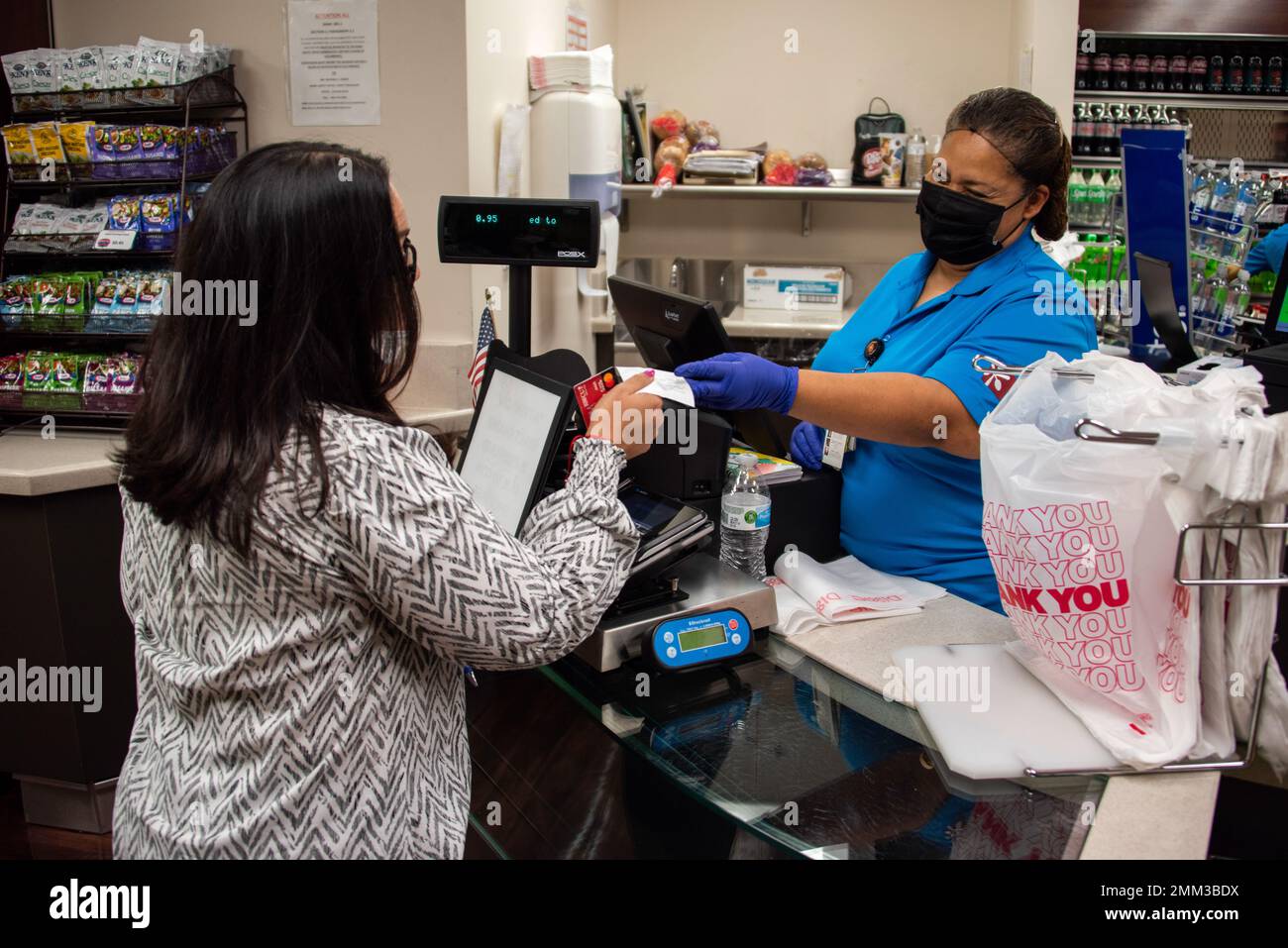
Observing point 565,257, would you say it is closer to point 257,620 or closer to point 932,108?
point 257,620

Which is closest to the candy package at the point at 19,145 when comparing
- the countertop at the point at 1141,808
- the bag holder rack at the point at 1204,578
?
the countertop at the point at 1141,808

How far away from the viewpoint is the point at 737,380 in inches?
67.9

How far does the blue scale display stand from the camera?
1415 mm

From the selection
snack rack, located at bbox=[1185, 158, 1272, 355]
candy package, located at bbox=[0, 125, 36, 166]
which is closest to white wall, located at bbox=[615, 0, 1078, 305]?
snack rack, located at bbox=[1185, 158, 1272, 355]

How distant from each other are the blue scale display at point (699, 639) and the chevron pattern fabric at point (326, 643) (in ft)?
0.87

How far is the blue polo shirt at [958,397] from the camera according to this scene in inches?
71.7

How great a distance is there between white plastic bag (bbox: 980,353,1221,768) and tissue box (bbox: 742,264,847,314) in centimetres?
340

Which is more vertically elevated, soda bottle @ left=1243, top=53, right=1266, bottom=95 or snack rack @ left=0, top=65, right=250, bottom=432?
soda bottle @ left=1243, top=53, right=1266, bottom=95

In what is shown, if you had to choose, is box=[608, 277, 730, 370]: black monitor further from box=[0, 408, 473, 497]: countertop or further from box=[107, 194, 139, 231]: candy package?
box=[107, 194, 139, 231]: candy package

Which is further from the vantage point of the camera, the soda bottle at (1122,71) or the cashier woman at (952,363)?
the soda bottle at (1122,71)

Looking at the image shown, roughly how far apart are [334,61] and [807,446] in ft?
5.77

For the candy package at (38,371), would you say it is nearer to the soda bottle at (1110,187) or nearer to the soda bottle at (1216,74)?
the soda bottle at (1110,187)
